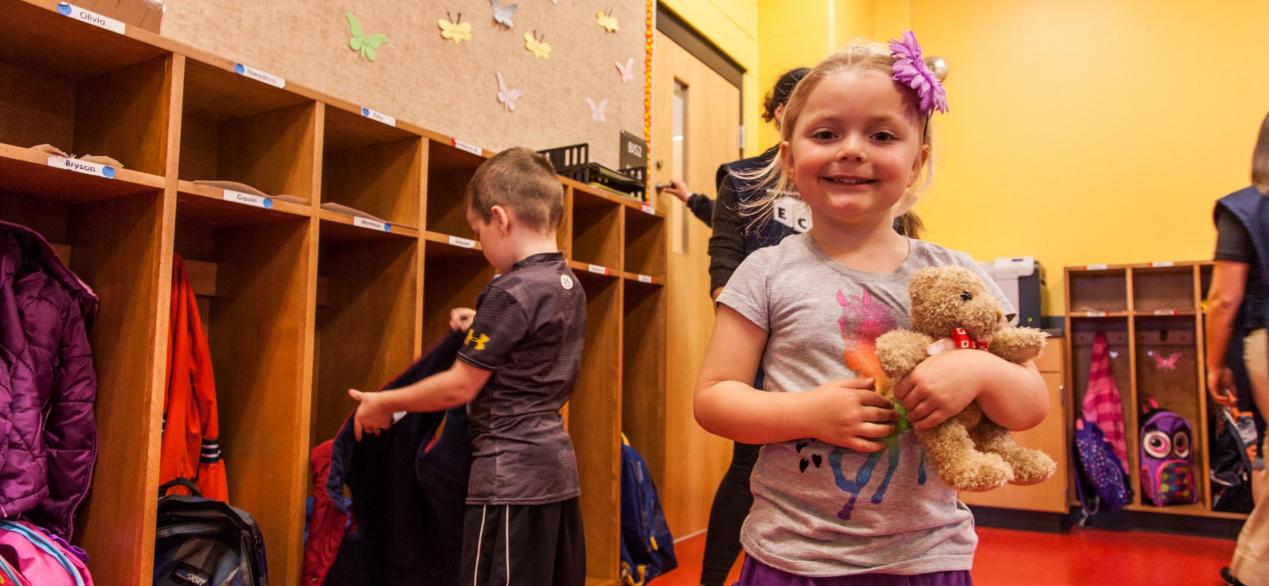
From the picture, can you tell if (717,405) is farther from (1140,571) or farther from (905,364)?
(1140,571)

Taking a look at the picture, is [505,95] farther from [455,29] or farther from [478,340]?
[478,340]

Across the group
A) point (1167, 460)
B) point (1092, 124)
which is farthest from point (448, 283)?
point (1092, 124)

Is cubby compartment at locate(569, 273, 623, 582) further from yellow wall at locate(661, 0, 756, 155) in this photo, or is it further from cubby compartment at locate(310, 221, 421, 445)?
yellow wall at locate(661, 0, 756, 155)

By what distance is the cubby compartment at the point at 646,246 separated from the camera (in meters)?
3.56

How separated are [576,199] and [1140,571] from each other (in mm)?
3011

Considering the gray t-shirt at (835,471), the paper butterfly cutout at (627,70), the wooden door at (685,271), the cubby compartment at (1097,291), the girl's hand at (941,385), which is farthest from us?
the cubby compartment at (1097,291)

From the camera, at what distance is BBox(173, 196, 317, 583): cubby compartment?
6.64ft

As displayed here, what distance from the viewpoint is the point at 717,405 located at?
0.99m

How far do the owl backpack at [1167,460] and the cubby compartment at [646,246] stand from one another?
325 cm

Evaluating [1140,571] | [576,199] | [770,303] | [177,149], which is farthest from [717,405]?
[1140,571]

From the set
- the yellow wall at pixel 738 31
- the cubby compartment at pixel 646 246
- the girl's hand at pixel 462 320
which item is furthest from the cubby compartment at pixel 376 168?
the yellow wall at pixel 738 31

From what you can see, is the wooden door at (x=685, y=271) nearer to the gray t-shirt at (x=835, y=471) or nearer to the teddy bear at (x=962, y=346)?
the gray t-shirt at (x=835, y=471)

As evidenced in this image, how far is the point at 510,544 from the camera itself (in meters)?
1.82

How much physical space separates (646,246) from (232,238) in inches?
70.1
